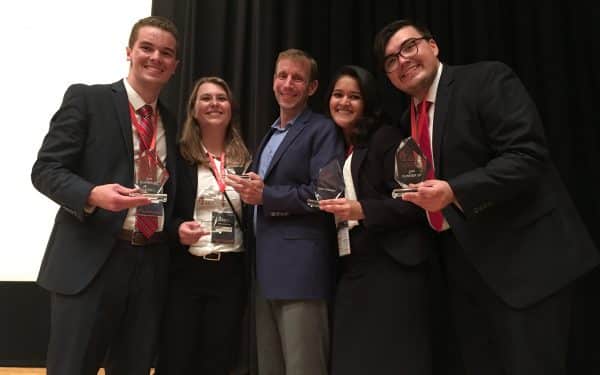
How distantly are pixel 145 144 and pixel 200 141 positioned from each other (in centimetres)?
44

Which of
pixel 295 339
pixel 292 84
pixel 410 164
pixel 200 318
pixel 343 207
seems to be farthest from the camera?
pixel 292 84

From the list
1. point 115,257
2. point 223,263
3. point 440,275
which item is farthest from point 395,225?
point 115,257

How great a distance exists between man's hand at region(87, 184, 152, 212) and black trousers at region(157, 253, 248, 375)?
1.84 ft

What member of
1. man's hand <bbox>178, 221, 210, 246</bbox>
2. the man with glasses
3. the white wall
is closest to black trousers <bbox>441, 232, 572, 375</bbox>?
the man with glasses

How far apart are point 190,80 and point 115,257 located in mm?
1571

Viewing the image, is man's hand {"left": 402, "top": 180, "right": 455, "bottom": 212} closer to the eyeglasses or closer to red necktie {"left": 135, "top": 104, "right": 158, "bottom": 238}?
the eyeglasses

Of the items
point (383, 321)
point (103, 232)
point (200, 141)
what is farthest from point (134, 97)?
point (383, 321)

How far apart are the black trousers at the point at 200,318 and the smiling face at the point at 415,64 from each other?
3.85 feet

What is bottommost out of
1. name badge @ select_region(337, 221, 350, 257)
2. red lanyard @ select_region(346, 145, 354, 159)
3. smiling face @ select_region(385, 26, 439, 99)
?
name badge @ select_region(337, 221, 350, 257)

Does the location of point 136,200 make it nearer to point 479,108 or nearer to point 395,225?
point 395,225

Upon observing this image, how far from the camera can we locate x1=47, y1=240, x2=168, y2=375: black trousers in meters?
1.67

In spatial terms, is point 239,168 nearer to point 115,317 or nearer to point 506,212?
point 115,317

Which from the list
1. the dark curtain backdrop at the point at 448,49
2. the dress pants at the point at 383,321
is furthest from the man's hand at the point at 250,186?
the dark curtain backdrop at the point at 448,49

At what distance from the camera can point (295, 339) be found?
72.8 inches
